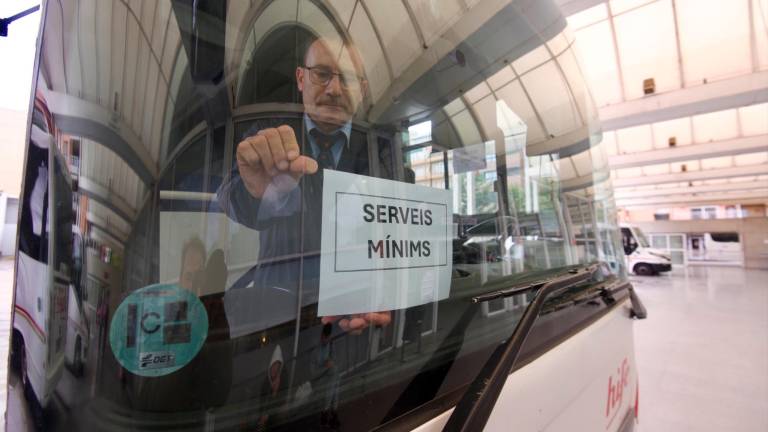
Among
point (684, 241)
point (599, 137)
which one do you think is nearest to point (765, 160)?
point (684, 241)

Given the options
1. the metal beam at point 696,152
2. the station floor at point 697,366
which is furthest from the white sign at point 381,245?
the metal beam at point 696,152

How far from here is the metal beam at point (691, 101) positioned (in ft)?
23.9

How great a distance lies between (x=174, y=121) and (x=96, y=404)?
39 cm

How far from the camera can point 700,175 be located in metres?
15.4

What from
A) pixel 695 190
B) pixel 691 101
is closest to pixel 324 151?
pixel 691 101

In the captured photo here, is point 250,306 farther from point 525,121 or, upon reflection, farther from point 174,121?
point 525,121

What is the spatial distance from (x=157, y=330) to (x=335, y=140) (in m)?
0.41

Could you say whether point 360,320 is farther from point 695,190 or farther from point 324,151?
point 695,190

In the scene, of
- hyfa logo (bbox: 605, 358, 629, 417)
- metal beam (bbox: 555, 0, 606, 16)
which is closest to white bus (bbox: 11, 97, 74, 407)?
hyfa logo (bbox: 605, 358, 629, 417)

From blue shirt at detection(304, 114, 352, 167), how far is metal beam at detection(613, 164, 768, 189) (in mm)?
18949

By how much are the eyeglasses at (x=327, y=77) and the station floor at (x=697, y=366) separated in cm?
63

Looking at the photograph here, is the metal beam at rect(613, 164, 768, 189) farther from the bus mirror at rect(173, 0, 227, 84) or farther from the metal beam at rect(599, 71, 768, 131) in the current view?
the bus mirror at rect(173, 0, 227, 84)

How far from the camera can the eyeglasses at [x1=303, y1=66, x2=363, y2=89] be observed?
2.18 feet

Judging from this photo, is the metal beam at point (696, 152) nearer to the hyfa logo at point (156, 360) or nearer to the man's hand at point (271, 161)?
the man's hand at point (271, 161)
